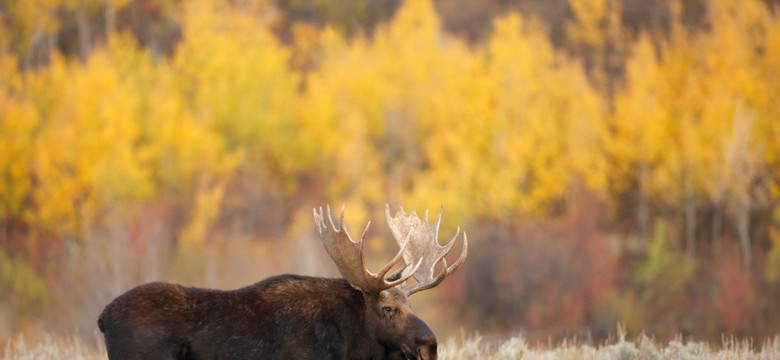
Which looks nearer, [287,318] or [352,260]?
[287,318]

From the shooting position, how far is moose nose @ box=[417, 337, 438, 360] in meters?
7.52

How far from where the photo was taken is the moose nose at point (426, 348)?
24.7ft

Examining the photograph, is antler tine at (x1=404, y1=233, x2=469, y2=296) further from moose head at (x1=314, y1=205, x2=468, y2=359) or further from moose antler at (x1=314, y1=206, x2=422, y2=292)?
moose antler at (x1=314, y1=206, x2=422, y2=292)

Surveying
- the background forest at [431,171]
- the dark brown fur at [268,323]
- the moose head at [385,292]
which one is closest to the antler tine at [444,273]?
the moose head at [385,292]

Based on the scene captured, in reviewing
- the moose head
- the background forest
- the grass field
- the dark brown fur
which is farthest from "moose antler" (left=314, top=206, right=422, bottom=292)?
→ the background forest

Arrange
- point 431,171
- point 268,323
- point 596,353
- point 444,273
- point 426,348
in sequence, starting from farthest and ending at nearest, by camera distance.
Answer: point 431,171 → point 596,353 → point 444,273 → point 426,348 → point 268,323

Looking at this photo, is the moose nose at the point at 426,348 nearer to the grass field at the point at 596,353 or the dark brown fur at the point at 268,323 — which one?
the dark brown fur at the point at 268,323

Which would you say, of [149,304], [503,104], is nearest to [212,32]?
[503,104]

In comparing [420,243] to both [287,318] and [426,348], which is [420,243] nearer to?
[426,348]

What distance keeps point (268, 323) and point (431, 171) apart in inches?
1501

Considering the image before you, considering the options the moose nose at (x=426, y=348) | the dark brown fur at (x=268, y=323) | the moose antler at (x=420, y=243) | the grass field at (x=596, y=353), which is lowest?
the grass field at (x=596, y=353)

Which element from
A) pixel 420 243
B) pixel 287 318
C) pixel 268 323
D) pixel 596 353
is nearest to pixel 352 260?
pixel 287 318

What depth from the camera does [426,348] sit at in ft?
24.7

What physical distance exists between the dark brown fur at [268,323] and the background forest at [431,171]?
24.8 m
